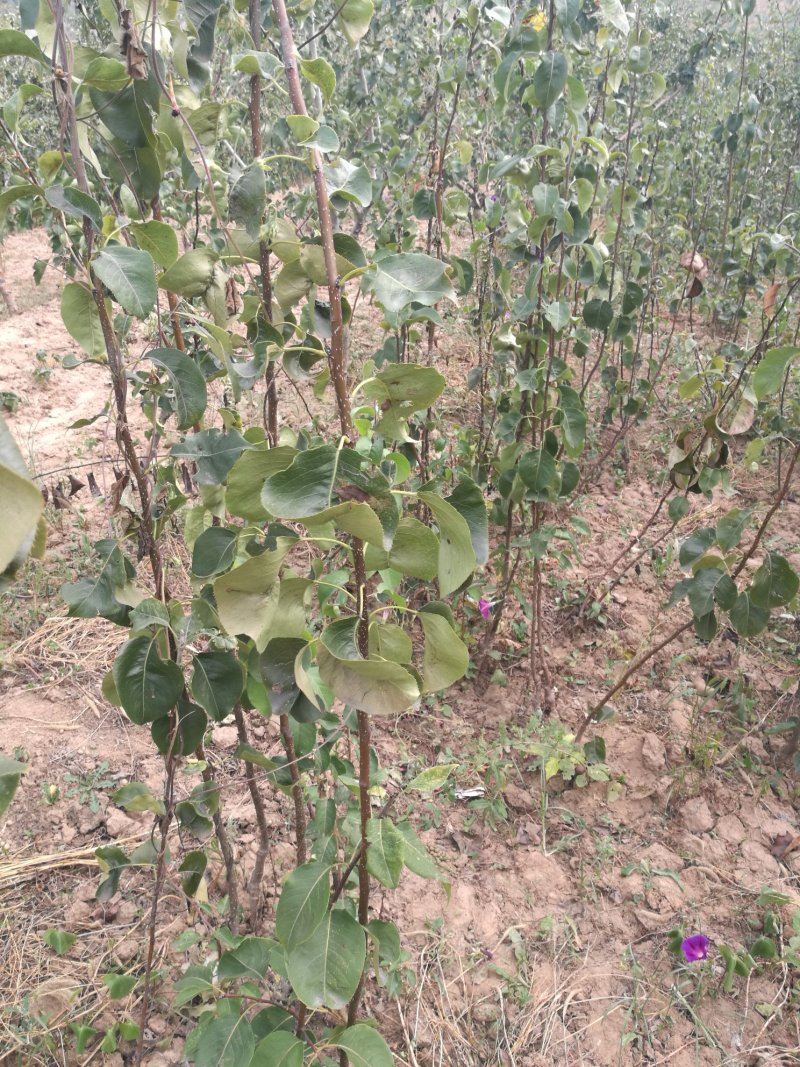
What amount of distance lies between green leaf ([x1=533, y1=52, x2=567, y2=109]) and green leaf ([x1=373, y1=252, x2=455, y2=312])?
3.88 ft

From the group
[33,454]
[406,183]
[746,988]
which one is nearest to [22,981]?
[746,988]

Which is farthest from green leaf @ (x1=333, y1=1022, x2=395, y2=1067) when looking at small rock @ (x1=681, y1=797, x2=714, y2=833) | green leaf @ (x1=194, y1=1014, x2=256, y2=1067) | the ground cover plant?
small rock @ (x1=681, y1=797, x2=714, y2=833)

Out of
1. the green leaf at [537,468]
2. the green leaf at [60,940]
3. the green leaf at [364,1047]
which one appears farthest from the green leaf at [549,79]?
the green leaf at [60,940]

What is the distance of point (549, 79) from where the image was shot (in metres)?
1.72

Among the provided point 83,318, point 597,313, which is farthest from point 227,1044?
point 597,313

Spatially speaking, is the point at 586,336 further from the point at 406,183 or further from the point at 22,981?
the point at 22,981

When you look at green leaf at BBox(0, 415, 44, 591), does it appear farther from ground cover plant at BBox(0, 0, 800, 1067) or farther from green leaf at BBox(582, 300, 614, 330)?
green leaf at BBox(582, 300, 614, 330)

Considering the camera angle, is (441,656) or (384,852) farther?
(384,852)

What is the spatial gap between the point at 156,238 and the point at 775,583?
1.59 m

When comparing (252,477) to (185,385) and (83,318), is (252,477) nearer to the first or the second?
(185,385)

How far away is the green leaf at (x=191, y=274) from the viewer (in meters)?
1.00

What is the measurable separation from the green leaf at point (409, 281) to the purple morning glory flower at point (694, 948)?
161cm

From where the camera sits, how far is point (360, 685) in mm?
798

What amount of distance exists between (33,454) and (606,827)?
3.27 metres
